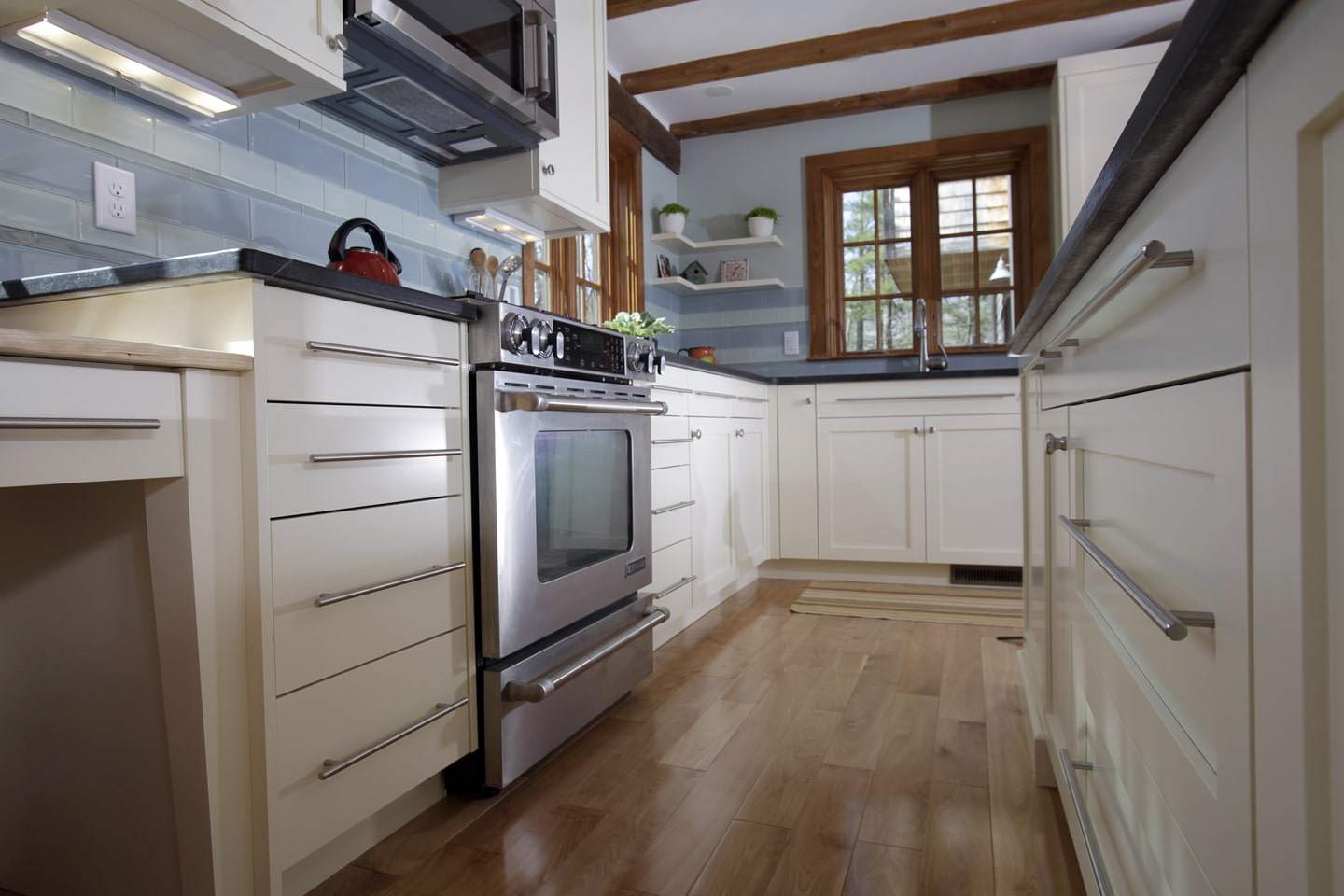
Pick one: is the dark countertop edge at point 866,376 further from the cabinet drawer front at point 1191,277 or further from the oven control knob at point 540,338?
the cabinet drawer front at point 1191,277

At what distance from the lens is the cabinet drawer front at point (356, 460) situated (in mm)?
1174

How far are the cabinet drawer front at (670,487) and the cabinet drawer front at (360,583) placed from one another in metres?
1.01

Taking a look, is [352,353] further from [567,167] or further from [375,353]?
[567,167]

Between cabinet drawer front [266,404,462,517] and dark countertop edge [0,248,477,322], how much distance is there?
18 cm

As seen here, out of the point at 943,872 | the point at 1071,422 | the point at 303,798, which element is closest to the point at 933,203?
the point at 1071,422

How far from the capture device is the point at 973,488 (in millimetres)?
3498

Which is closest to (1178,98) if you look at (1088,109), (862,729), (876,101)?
(862,729)

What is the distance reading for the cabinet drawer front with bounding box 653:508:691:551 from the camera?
2.52 metres

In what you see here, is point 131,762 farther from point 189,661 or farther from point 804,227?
point 804,227

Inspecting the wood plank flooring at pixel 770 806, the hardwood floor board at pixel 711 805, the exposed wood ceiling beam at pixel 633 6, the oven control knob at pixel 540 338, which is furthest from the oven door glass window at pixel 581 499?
the exposed wood ceiling beam at pixel 633 6

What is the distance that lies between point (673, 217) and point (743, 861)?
3.40 metres

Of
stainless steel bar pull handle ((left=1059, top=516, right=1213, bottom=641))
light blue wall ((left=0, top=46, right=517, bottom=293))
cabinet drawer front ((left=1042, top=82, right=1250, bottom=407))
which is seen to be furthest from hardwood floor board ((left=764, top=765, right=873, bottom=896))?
light blue wall ((left=0, top=46, right=517, bottom=293))

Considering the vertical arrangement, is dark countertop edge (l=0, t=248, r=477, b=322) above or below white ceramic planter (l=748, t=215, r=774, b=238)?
below

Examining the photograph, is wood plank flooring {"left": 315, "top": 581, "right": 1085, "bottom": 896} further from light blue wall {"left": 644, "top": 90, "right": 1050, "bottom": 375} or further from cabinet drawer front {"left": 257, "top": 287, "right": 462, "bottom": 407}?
light blue wall {"left": 644, "top": 90, "right": 1050, "bottom": 375}
